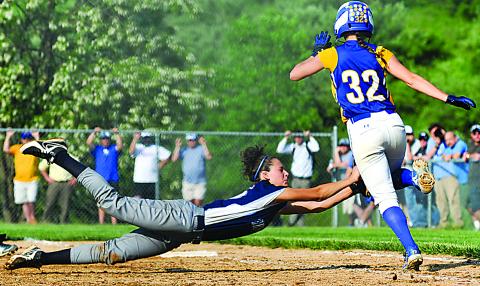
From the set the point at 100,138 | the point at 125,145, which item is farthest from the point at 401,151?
the point at 125,145

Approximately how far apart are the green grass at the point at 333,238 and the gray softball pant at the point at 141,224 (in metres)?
3.30

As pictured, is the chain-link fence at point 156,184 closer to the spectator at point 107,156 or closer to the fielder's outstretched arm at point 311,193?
the spectator at point 107,156

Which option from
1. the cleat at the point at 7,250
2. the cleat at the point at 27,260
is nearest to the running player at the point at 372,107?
the cleat at the point at 27,260

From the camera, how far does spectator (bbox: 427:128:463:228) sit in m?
17.2

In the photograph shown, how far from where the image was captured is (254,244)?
13.3 m

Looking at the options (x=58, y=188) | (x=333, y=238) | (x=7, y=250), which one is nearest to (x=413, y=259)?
(x=7, y=250)

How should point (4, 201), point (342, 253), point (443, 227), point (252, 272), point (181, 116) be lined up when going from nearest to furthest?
point (252, 272)
point (342, 253)
point (443, 227)
point (4, 201)
point (181, 116)

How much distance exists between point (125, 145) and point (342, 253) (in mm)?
10424

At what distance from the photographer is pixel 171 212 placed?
27.1ft

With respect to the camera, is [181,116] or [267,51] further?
[267,51]

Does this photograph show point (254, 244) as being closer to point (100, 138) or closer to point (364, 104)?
point (364, 104)

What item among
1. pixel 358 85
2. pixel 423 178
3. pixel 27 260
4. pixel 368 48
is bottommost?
pixel 27 260

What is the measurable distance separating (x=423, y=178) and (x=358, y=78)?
973 millimetres

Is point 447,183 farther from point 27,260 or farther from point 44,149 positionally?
point 27,260
